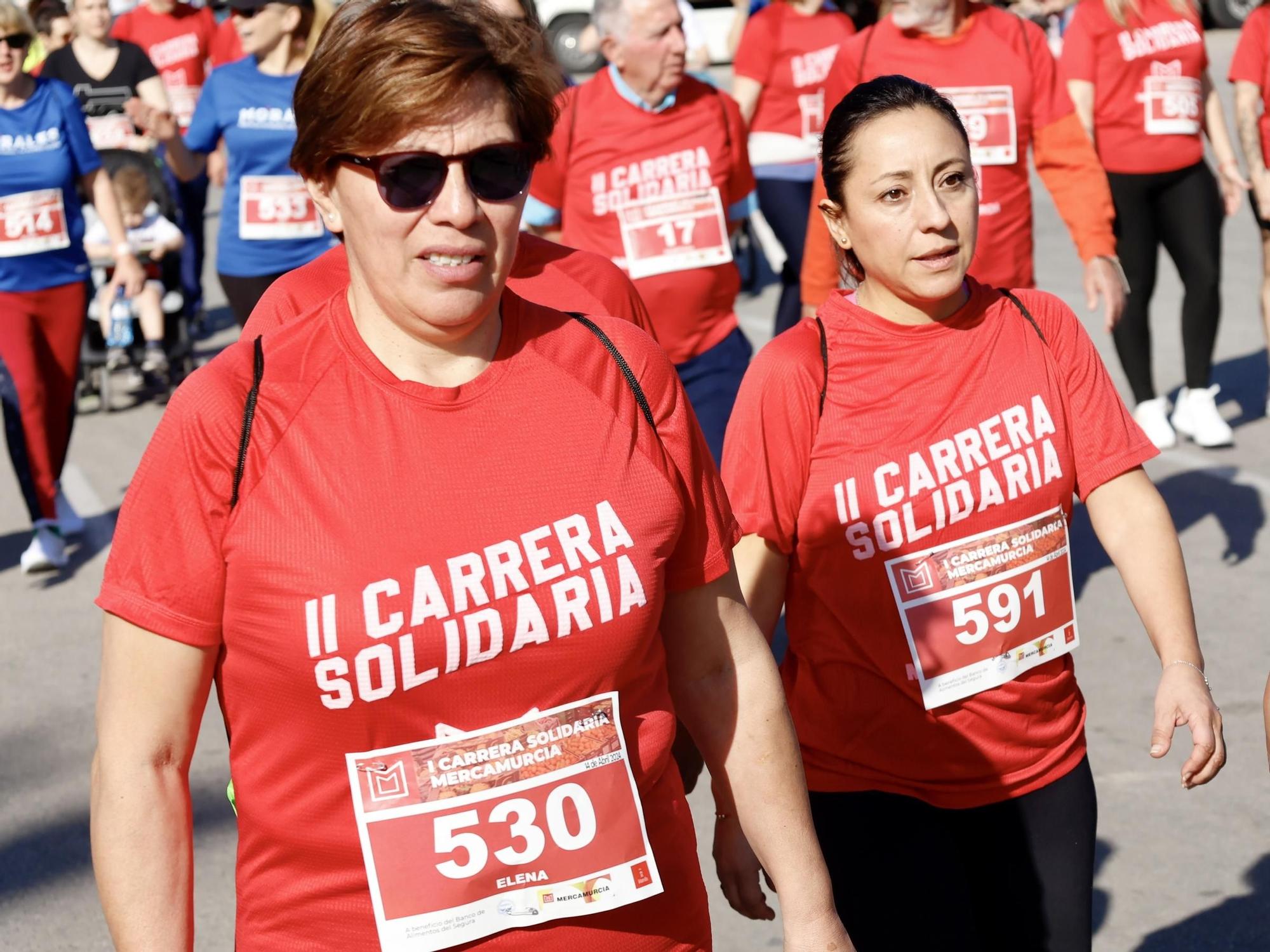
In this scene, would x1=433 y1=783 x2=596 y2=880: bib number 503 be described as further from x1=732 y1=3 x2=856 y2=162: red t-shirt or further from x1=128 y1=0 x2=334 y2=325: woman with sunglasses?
x1=732 y1=3 x2=856 y2=162: red t-shirt

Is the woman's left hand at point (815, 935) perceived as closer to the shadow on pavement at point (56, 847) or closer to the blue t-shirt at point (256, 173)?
the shadow on pavement at point (56, 847)

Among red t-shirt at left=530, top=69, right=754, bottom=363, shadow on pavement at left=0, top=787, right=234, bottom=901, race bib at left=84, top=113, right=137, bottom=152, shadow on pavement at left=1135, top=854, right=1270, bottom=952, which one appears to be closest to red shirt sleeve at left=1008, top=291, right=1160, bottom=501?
shadow on pavement at left=1135, top=854, right=1270, bottom=952

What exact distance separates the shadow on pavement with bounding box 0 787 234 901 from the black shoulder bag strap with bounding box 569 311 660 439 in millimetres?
3043

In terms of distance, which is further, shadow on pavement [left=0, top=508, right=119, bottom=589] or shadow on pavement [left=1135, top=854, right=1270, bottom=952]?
shadow on pavement [left=0, top=508, right=119, bottom=589]

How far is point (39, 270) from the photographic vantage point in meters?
7.88

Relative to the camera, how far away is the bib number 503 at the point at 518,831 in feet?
6.91

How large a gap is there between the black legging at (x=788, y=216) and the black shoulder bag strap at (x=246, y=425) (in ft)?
20.2

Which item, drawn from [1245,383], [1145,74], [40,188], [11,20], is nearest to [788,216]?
[1145,74]

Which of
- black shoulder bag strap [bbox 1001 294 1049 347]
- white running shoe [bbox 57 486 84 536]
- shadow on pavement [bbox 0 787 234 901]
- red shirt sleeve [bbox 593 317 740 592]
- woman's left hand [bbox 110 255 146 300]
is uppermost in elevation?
red shirt sleeve [bbox 593 317 740 592]

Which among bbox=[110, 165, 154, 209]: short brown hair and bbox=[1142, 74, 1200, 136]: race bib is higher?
bbox=[1142, 74, 1200, 136]: race bib

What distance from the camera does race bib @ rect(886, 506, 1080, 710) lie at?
9.86ft

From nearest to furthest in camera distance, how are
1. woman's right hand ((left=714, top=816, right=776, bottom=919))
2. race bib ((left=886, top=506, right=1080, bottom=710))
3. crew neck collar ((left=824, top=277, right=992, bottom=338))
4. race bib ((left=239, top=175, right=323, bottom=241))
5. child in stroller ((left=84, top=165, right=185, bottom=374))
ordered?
woman's right hand ((left=714, top=816, right=776, bottom=919)) < race bib ((left=886, top=506, right=1080, bottom=710)) < crew neck collar ((left=824, top=277, right=992, bottom=338)) < race bib ((left=239, top=175, right=323, bottom=241)) < child in stroller ((left=84, top=165, right=185, bottom=374))

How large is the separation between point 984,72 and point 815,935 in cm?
416

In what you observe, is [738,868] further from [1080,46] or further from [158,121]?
[1080,46]
